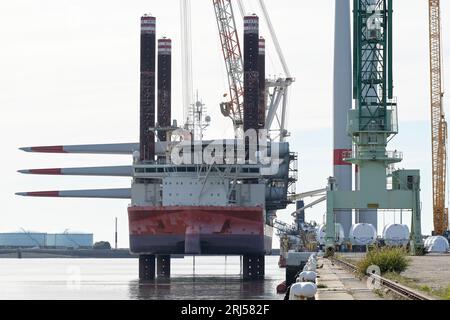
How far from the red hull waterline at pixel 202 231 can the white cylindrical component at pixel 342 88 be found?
18.3 m

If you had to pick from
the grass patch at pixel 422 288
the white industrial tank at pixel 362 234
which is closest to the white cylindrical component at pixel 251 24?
the white industrial tank at pixel 362 234

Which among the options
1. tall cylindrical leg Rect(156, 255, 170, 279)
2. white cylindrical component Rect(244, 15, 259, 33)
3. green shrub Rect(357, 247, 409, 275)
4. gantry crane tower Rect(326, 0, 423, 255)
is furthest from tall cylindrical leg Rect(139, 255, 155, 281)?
green shrub Rect(357, 247, 409, 275)

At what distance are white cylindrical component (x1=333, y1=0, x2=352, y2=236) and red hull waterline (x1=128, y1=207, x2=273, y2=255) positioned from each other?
18.3m

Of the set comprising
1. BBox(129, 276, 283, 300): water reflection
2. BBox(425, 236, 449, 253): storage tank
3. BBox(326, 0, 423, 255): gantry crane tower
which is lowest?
BBox(129, 276, 283, 300): water reflection

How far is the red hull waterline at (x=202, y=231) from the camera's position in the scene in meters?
108

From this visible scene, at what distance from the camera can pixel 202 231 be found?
108m

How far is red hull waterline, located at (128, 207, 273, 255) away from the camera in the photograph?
108 meters

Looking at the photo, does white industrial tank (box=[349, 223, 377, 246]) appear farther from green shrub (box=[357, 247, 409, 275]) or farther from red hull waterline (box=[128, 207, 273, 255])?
green shrub (box=[357, 247, 409, 275])

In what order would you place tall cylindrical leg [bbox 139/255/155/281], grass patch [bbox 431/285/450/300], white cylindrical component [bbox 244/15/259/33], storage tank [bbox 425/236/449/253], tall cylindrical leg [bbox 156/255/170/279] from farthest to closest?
tall cylindrical leg [bbox 156/255/170/279], white cylindrical component [bbox 244/15/259/33], tall cylindrical leg [bbox 139/255/155/281], storage tank [bbox 425/236/449/253], grass patch [bbox 431/285/450/300]

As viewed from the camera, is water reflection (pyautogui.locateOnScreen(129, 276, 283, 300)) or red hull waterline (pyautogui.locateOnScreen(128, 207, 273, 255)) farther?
red hull waterline (pyautogui.locateOnScreen(128, 207, 273, 255))

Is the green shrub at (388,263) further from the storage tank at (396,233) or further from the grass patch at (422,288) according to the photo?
the storage tank at (396,233)

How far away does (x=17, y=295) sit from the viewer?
80.8 meters

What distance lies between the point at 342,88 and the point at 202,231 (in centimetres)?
2832
